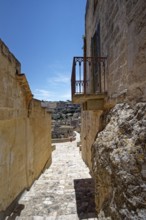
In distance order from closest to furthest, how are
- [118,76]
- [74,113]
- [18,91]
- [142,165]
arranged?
[142,165] → [118,76] → [18,91] → [74,113]

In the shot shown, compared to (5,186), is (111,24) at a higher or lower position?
higher

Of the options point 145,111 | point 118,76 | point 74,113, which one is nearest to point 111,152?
point 145,111

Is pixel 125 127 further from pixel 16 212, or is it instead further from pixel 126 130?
pixel 16 212

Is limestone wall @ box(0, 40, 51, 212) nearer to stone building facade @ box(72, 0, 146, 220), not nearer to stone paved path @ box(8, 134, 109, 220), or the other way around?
stone paved path @ box(8, 134, 109, 220)

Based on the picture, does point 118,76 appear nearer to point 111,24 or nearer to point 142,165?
point 111,24

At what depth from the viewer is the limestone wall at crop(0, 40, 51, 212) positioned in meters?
4.18

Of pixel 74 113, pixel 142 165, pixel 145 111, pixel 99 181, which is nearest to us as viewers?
pixel 142 165

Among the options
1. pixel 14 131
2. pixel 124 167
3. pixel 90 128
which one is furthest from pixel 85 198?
pixel 90 128

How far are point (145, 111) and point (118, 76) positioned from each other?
5.00 feet

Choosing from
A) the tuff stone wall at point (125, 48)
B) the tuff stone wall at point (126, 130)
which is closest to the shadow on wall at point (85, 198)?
the tuff stone wall at point (126, 130)

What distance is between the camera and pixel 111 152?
3088mm

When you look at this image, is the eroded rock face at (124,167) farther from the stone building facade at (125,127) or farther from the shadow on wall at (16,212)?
the shadow on wall at (16,212)

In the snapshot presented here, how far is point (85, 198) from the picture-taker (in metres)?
5.29

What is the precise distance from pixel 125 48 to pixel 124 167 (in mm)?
2257
